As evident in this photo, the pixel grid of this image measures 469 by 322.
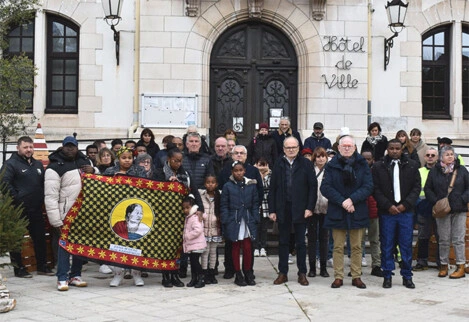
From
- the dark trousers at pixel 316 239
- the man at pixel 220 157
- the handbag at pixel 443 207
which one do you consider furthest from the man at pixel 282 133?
the handbag at pixel 443 207

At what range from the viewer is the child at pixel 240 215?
10141 mm

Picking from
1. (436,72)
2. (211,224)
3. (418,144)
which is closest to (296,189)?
(211,224)

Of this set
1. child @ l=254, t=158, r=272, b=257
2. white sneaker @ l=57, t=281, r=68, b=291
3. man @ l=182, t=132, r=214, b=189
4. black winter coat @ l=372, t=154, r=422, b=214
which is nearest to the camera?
white sneaker @ l=57, t=281, r=68, b=291

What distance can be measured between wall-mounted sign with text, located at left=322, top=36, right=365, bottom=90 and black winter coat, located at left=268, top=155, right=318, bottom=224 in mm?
6406

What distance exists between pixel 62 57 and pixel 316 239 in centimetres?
879

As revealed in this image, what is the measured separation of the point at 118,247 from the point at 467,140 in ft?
33.4

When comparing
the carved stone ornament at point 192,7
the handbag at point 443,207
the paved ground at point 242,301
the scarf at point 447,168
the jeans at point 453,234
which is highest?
the carved stone ornament at point 192,7

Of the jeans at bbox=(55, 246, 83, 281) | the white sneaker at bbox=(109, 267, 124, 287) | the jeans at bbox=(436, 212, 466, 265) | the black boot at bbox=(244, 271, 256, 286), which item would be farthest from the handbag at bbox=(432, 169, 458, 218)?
the jeans at bbox=(55, 246, 83, 281)

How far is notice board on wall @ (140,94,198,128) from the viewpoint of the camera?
16.1 m

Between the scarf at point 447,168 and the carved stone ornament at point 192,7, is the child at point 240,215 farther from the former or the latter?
the carved stone ornament at point 192,7

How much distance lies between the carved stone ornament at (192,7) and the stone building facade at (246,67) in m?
0.03

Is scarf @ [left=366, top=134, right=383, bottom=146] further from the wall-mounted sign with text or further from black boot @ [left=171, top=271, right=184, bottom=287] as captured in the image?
black boot @ [left=171, top=271, right=184, bottom=287]

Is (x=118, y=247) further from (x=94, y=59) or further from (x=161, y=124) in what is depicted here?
(x=94, y=59)

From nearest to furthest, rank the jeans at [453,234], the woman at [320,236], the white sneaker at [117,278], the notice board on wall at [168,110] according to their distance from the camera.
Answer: the white sneaker at [117,278] → the woman at [320,236] → the jeans at [453,234] → the notice board on wall at [168,110]
